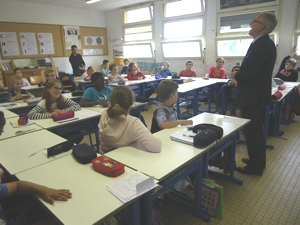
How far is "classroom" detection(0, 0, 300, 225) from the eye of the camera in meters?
1.88

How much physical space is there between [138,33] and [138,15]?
0.61 meters

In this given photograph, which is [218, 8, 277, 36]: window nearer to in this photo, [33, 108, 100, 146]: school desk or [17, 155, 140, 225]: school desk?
[33, 108, 100, 146]: school desk

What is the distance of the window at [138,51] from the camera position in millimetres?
8016

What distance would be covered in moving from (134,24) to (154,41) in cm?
111

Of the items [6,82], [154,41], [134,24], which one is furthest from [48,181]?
[134,24]

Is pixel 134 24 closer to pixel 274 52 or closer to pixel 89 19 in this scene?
pixel 89 19

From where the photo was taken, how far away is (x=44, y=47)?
7.38m

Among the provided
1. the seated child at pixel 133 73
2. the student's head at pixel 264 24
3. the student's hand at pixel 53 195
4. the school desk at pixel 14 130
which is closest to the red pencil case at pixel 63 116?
the school desk at pixel 14 130

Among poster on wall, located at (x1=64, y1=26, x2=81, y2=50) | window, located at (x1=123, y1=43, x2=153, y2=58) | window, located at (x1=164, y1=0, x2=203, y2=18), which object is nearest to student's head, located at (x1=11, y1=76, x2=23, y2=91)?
poster on wall, located at (x1=64, y1=26, x2=81, y2=50)

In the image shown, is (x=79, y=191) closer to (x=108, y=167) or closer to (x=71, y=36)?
(x=108, y=167)

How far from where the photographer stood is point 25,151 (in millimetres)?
1639

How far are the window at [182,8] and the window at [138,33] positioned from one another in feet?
2.91

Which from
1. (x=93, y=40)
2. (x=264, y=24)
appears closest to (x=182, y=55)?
(x=93, y=40)

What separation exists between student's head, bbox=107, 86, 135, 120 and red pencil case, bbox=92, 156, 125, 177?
0.38m
